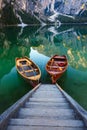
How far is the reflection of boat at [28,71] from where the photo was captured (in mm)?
21875

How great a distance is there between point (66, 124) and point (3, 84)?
628 inches

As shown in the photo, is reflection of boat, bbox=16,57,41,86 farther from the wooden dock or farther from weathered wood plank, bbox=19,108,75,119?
weathered wood plank, bbox=19,108,75,119

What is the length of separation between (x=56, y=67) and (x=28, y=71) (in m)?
3.04

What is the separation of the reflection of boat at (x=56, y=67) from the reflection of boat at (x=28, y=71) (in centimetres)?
116

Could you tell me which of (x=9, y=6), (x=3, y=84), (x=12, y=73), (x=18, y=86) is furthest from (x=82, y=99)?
(x=9, y=6)

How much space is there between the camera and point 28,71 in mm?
24391

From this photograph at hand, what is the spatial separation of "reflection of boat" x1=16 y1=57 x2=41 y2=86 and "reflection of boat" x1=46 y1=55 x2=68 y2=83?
1.16 m

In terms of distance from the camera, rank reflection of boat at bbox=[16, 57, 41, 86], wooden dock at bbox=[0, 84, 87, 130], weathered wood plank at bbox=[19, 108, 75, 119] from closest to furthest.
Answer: wooden dock at bbox=[0, 84, 87, 130], weathered wood plank at bbox=[19, 108, 75, 119], reflection of boat at bbox=[16, 57, 41, 86]

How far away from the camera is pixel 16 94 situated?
68.4ft

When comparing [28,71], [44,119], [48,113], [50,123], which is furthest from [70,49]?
[50,123]

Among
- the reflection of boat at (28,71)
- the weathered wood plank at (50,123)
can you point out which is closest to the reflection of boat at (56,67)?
the reflection of boat at (28,71)

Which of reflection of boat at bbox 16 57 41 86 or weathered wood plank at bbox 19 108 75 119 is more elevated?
weathered wood plank at bbox 19 108 75 119

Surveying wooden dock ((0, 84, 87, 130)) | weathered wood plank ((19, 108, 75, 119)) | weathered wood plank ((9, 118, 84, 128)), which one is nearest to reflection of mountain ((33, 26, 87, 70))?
weathered wood plank ((19, 108, 75, 119))

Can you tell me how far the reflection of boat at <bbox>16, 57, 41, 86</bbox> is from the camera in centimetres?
2188
